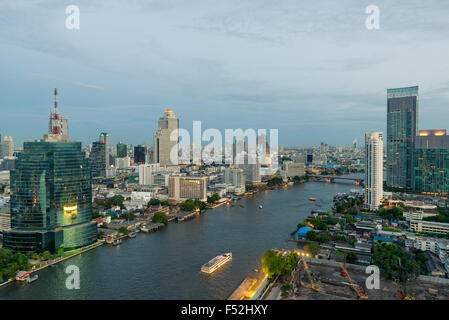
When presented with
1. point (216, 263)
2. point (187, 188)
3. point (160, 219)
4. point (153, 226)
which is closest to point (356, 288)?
point (216, 263)

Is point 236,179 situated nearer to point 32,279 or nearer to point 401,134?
point 401,134

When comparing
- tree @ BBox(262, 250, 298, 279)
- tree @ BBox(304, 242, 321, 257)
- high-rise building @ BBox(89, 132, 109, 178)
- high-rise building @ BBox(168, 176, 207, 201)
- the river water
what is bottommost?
→ the river water

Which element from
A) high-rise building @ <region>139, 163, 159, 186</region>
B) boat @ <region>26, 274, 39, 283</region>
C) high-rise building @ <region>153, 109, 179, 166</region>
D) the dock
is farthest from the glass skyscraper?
high-rise building @ <region>153, 109, 179, 166</region>

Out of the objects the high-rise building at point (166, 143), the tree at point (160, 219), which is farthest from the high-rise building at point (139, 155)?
the tree at point (160, 219)

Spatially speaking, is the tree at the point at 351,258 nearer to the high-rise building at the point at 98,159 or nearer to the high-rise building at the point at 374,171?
the high-rise building at the point at 374,171

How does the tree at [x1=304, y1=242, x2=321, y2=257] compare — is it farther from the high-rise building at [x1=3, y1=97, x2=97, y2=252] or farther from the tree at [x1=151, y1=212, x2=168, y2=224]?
the high-rise building at [x1=3, y1=97, x2=97, y2=252]

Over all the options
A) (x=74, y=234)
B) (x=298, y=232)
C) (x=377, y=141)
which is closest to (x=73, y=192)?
(x=74, y=234)
